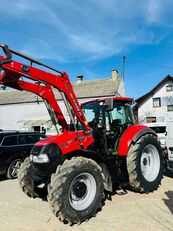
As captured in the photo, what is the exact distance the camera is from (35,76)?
4961 mm

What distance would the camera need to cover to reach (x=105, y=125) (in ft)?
19.4

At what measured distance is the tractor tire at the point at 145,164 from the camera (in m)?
5.84

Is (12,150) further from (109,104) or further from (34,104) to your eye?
(34,104)

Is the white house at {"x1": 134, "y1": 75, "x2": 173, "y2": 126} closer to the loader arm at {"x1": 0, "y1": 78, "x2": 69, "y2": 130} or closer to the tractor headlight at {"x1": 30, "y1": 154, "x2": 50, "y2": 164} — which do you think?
the loader arm at {"x1": 0, "y1": 78, "x2": 69, "y2": 130}

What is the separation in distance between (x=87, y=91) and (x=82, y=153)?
26678mm

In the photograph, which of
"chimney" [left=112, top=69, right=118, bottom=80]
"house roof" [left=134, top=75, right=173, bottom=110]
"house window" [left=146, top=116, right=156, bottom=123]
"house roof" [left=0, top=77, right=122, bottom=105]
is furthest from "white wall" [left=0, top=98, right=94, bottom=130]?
"house window" [left=146, top=116, right=156, bottom=123]

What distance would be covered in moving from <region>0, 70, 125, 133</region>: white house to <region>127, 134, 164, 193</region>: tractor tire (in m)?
22.8

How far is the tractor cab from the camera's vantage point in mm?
5850

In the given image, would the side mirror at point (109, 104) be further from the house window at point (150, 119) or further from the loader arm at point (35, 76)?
the house window at point (150, 119)

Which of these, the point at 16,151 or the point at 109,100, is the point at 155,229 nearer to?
the point at 109,100

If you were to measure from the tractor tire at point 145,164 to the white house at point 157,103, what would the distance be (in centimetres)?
2481

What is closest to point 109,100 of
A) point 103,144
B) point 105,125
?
point 105,125

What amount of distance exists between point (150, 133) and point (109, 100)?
1.76 metres

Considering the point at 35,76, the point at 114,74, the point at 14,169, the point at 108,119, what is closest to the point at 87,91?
the point at 114,74
